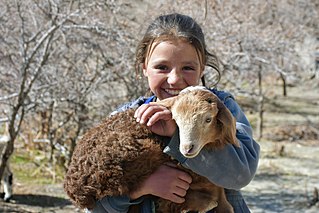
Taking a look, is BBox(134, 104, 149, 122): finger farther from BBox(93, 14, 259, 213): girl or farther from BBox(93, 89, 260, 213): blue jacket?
BBox(93, 89, 260, 213): blue jacket

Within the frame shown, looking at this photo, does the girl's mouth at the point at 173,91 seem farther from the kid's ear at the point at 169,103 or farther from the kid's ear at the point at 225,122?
the kid's ear at the point at 225,122

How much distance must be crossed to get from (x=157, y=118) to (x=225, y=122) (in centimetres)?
21

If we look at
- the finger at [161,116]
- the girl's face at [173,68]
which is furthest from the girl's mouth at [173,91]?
the finger at [161,116]

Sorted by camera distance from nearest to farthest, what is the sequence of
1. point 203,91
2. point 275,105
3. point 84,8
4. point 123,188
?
point 203,91 < point 123,188 < point 84,8 < point 275,105

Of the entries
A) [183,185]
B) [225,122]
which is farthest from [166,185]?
[225,122]

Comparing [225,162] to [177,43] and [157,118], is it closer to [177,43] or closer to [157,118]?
[157,118]

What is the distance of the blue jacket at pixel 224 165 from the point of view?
1.72m

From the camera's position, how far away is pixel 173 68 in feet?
6.42

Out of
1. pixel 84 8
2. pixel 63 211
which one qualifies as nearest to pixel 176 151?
pixel 84 8

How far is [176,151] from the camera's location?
5.70ft

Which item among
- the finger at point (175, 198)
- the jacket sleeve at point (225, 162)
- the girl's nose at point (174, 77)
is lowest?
the finger at point (175, 198)

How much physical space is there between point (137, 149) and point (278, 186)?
26.4 ft

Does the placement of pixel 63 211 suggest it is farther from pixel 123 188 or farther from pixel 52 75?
pixel 123 188

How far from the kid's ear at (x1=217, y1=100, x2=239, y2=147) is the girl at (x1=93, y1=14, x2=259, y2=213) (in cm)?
5
